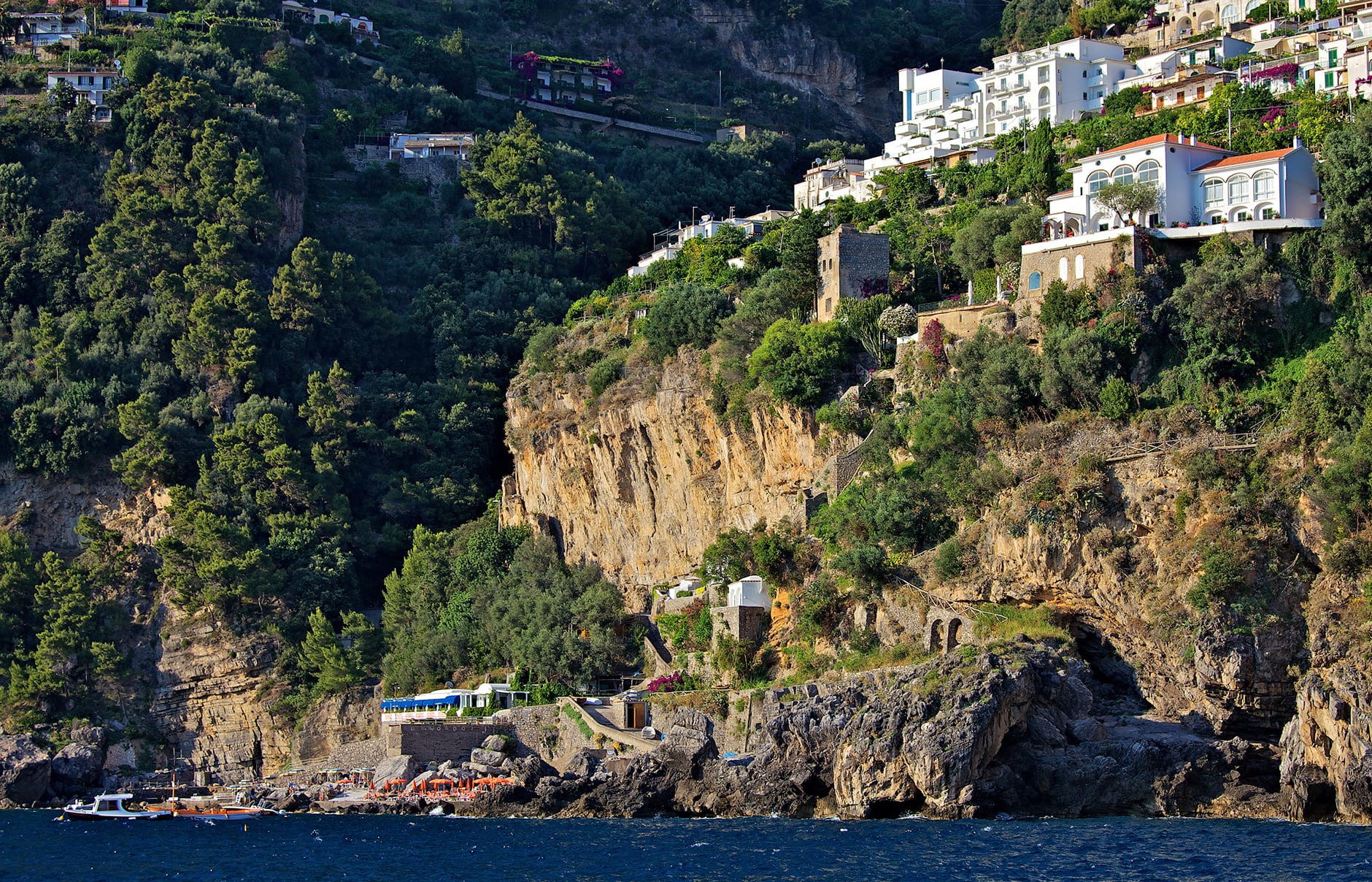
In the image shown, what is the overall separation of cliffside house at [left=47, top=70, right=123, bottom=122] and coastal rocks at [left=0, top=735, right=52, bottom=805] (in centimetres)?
2891

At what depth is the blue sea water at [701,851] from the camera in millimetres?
40250

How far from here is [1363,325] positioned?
4925 centimetres

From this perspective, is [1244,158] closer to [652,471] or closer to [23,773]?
[652,471]

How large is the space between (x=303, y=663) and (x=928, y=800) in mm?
29785

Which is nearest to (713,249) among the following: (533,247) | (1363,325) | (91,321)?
(533,247)

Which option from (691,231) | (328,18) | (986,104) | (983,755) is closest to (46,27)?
(328,18)

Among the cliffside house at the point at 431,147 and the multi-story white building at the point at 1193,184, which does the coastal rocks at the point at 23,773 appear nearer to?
the cliffside house at the point at 431,147

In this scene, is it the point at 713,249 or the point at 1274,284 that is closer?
the point at 1274,284

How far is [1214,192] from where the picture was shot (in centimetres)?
5609

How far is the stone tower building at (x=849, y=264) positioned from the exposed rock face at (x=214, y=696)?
79.2ft

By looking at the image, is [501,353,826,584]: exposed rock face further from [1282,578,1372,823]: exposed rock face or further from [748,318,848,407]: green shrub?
[1282,578,1372,823]: exposed rock face

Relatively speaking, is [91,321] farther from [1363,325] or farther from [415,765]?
[1363,325]

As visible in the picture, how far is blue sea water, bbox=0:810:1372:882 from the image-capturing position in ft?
132

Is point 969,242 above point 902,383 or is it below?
above
